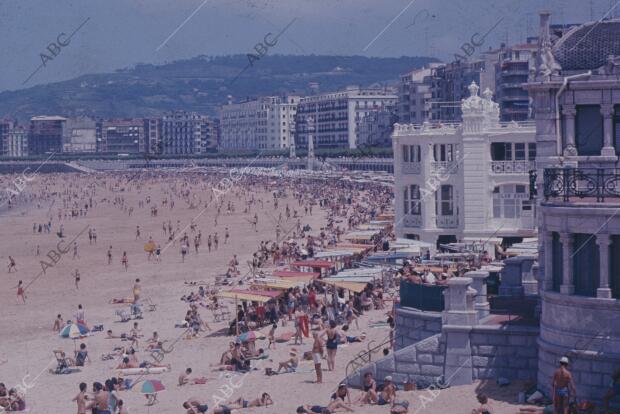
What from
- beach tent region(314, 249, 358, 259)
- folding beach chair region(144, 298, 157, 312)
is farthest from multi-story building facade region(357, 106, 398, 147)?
folding beach chair region(144, 298, 157, 312)

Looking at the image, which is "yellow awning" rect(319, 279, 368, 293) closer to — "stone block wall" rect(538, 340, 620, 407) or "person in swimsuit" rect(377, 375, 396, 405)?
"person in swimsuit" rect(377, 375, 396, 405)

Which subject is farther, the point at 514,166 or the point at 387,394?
the point at 514,166

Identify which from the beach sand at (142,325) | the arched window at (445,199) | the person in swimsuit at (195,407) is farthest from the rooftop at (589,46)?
the arched window at (445,199)

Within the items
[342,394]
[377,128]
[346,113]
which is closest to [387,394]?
[342,394]

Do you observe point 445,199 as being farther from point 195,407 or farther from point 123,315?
point 195,407

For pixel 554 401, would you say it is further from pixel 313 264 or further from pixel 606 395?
pixel 313 264

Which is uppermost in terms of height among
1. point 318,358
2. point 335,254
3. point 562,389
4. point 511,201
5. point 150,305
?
point 511,201

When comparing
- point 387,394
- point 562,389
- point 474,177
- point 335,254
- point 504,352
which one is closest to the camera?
point 562,389

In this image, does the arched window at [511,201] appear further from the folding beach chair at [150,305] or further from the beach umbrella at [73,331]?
the beach umbrella at [73,331]
